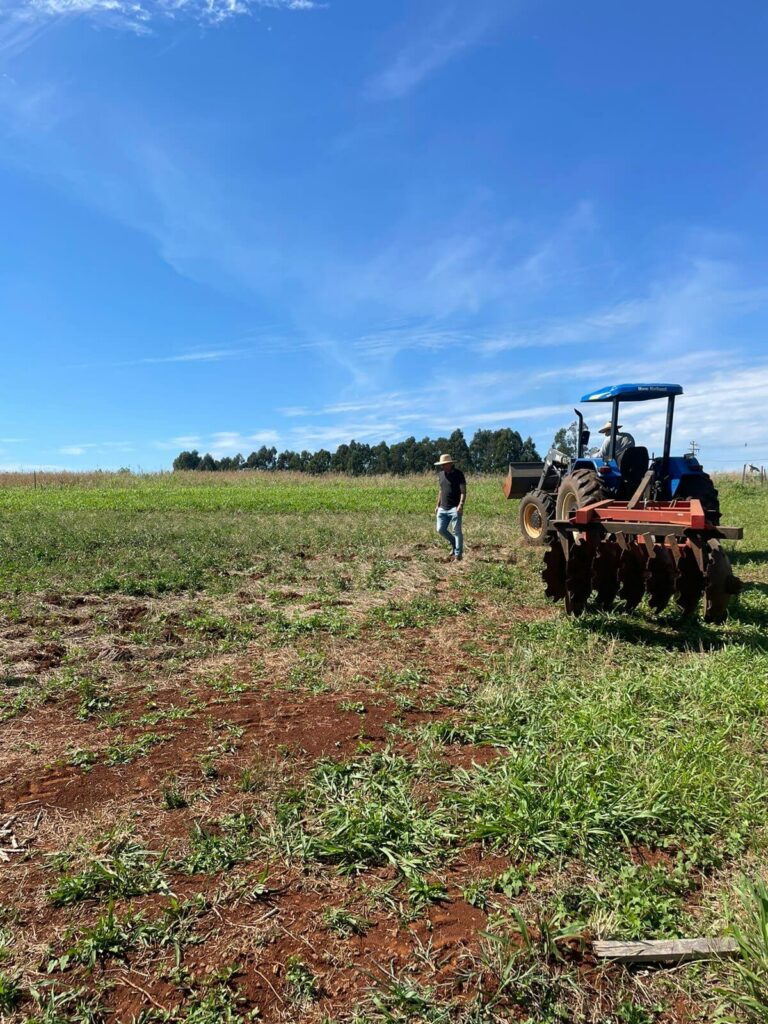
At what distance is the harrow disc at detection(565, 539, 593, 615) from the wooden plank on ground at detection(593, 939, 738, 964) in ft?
13.6

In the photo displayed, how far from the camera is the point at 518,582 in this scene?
8703 mm

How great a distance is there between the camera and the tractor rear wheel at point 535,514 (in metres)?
10.8

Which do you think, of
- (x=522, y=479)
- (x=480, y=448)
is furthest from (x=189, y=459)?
(x=522, y=479)

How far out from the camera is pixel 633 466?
8.93 m

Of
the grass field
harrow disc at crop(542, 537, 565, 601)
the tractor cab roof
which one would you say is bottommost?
the grass field

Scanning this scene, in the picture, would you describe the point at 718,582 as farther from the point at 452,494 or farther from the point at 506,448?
the point at 506,448

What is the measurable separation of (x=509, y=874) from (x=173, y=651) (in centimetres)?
396

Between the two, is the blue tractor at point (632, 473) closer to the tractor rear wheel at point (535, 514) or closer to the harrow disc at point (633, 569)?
the tractor rear wheel at point (535, 514)

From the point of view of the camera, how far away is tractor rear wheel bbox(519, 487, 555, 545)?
427 inches

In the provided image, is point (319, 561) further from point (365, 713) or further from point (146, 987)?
point (146, 987)

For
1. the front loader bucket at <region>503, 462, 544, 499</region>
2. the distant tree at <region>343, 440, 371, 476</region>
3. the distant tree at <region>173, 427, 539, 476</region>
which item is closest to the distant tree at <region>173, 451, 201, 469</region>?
the distant tree at <region>173, 427, 539, 476</region>

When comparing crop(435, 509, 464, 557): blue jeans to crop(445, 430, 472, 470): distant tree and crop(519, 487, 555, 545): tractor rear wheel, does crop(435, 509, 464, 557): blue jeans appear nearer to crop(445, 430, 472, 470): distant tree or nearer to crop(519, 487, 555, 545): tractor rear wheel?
crop(519, 487, 555, 545): tractor rear wheel

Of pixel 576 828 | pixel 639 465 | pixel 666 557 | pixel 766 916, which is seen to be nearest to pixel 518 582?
pixel 639 465

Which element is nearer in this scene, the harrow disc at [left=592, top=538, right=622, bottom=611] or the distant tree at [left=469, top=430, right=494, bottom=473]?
the harrow disc at [left=592, top=538, right=622, bottom=611]
